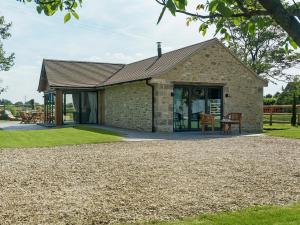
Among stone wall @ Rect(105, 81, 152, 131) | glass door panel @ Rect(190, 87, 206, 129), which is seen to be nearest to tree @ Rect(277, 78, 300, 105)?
glass door panel @ Rect(190, 87, 206, 129)

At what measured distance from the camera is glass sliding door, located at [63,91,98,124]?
25.3m

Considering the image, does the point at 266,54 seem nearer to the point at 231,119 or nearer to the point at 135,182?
the point at 231,119

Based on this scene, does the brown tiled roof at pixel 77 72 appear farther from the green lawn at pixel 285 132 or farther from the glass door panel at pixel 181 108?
the green lawn at pixel 285 132

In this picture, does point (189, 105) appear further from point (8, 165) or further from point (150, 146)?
point (8, 165)

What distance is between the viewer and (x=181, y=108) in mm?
18969

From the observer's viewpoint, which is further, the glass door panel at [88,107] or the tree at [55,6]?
the glass door panel at [88,107]

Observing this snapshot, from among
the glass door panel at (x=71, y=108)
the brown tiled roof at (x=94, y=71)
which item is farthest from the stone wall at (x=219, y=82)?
the glass door panel at (x=71, y=108)

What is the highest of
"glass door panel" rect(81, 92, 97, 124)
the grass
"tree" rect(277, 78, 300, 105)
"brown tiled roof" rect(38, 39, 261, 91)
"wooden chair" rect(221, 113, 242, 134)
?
"brown tiled roof" rect(38, 39, 261, 91)

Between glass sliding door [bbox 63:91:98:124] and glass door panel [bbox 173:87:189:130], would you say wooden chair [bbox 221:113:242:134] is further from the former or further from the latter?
glass sliding door [bbox 63:91:98:124]

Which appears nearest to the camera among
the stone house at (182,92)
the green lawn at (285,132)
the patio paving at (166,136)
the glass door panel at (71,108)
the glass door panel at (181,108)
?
the patio paving at (166,136)

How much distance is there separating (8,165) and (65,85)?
15291mm

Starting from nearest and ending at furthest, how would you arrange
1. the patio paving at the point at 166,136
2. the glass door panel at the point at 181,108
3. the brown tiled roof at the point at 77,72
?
the patio paving at the point at 166,136
the glass door panel at the point at 181,108
the brown tiled roof at the point at 77,72

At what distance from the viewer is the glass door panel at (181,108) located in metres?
18.8

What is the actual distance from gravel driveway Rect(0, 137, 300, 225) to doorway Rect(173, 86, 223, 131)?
23.0 ft
